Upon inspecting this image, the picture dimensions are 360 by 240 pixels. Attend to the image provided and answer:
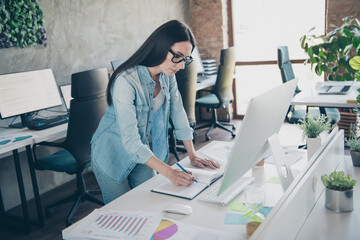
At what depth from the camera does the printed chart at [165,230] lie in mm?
1211

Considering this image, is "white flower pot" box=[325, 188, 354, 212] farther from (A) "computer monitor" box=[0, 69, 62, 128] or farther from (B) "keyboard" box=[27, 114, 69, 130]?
(A) "computer monitor" box=[0, 69, 62, 128]

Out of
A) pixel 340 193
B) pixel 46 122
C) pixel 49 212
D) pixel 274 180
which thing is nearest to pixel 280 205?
pixel 340 193

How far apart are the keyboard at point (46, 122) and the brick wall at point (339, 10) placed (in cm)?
347

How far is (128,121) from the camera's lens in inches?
63.1

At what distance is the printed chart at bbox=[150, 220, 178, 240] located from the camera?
1211mm

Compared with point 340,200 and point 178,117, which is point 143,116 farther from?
point 340,200

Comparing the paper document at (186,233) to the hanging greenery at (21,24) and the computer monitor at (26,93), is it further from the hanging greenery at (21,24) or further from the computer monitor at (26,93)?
the hanging greenery at (21,24)

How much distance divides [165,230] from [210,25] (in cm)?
480

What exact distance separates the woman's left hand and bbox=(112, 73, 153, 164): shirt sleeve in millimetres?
272

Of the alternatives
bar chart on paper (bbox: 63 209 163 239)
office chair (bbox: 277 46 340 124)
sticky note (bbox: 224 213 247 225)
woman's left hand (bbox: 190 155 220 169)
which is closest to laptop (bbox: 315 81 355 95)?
office chair (bbox: 277 46 340 124)

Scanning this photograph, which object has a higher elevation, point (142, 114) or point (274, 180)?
point (142, 114)

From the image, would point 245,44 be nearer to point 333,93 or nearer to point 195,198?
point 333,93

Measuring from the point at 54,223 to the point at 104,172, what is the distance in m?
1.45

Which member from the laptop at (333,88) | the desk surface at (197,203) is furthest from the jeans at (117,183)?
the laptop at (333,88)
